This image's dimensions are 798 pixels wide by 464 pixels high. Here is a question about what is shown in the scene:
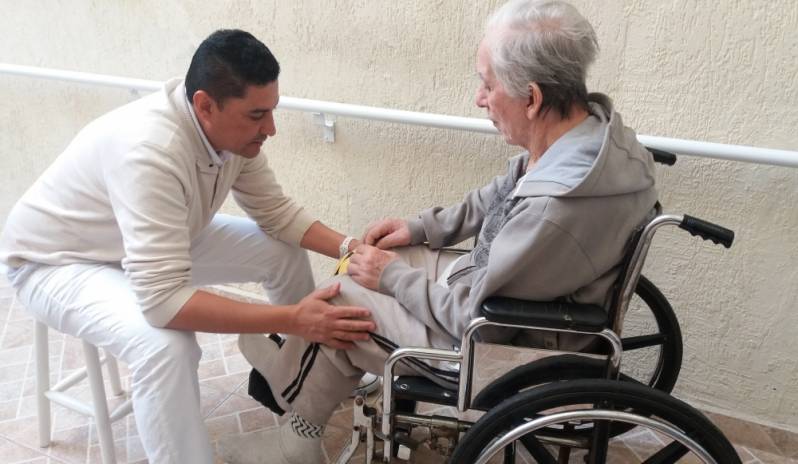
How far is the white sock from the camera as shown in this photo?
1639 millimetres

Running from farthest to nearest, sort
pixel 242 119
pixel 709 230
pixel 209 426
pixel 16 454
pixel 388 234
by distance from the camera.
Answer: pixel 209 426 → pixel 16 454 → pixel 388 234 → pixel 242 119 → pixel 709 230

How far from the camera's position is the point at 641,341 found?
1.63 metres

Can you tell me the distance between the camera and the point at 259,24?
217cm

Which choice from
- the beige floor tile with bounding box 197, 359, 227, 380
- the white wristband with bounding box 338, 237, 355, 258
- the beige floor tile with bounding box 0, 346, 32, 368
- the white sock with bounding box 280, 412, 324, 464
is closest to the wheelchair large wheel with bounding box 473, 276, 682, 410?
the white sock with bounding box 280, 412, 324, 464

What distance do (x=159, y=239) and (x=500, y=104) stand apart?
767mm

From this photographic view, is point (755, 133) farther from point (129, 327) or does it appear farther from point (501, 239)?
point (129, 327)

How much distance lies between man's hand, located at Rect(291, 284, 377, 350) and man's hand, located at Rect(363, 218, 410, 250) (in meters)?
0.33

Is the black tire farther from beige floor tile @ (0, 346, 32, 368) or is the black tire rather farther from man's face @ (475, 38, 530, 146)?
beige floor tile @ (0, 346, 32, 368)

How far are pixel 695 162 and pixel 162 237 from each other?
136 centimetres

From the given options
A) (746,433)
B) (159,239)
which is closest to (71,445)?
(159,239)

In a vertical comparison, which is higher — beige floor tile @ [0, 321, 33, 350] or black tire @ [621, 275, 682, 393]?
black tire @ [621, 275, 682, 393]

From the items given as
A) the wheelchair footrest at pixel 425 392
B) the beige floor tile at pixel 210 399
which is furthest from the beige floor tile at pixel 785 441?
the beige floor tile at pixel 210 399

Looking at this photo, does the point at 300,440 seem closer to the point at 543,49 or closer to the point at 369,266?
the point at 369,266

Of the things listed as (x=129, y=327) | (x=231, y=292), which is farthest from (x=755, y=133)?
(x=231, y=292)
